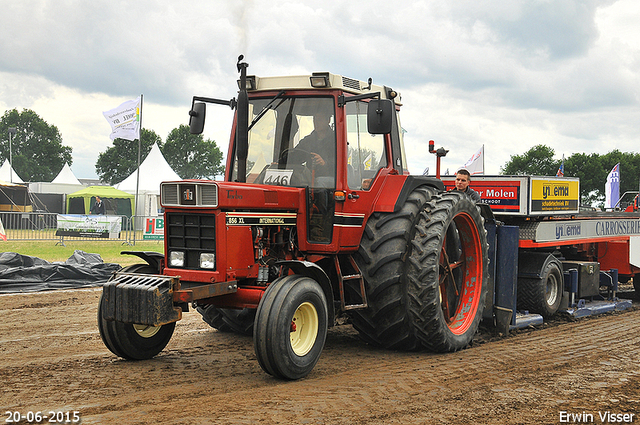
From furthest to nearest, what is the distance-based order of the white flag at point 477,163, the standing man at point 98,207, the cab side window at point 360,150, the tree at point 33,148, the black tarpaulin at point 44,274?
the tree at point 33,148, the standing man at point 98,207, the white flag at point 477,163, the black tarpaulin at point 44,274, the cab side window at point 360,150

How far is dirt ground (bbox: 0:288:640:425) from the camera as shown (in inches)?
167

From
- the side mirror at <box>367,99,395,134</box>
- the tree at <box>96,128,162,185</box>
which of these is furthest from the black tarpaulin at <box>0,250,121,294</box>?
the tree at <box>96,128,162,185</box>

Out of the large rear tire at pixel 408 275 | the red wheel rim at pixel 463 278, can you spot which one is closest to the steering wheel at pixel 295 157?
the large rear tire at pixel 408 275

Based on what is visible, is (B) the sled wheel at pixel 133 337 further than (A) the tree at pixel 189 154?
No

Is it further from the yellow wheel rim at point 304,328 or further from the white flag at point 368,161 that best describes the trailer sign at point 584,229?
the yellow wheel rim at point 304,328

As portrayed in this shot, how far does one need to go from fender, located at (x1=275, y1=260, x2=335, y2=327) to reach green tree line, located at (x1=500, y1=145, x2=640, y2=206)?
39.4 metres

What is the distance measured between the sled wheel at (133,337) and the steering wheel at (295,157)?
168cm

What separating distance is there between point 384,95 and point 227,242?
273 cm

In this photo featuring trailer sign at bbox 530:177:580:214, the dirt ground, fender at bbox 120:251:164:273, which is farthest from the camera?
trailer sign at bbox 530:177:580:214

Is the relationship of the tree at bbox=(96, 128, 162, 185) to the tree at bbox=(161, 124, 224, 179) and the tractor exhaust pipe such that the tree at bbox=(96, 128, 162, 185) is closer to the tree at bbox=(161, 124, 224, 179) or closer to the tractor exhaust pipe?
the tree at bbox=(161, 124, 224, 179)

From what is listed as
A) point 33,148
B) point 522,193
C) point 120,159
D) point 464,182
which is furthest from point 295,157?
point 33,148

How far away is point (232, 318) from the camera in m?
7.00

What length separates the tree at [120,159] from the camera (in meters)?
69.4

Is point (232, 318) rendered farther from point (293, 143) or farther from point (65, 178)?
point (65, 178)
